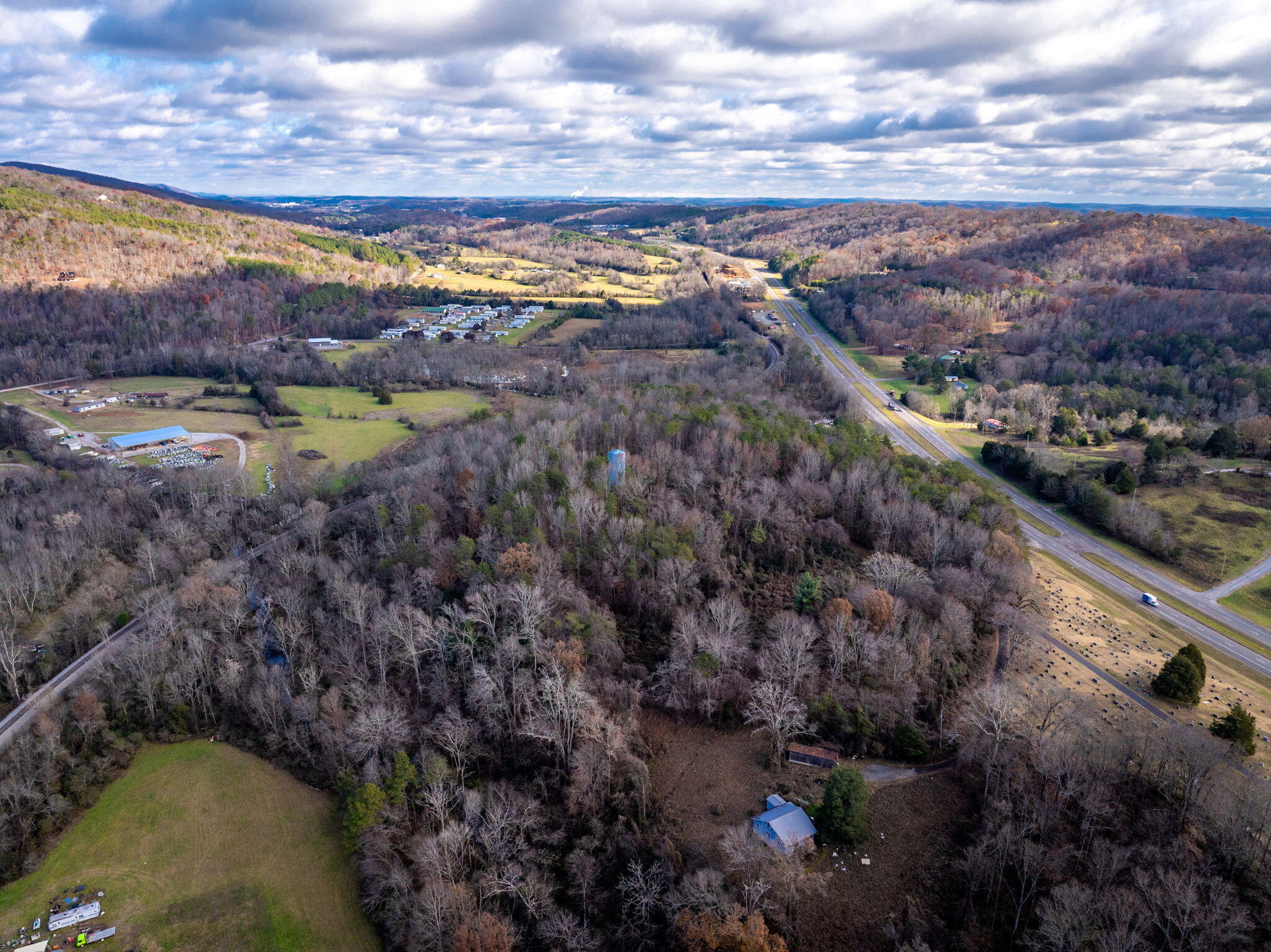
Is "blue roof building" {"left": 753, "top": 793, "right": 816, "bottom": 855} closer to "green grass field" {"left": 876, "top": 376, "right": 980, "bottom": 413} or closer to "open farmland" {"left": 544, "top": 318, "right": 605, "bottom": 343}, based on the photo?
"green grass field" {"left": 876, "top": 376, "right": 980, "bottom": 413}

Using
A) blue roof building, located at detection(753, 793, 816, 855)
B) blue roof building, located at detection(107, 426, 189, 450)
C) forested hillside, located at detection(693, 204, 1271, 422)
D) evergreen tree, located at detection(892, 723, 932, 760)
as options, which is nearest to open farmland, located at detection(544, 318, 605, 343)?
forested hillside, located at detection(693, 204, 1271, 422)

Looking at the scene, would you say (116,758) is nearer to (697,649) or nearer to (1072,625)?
(697,649)

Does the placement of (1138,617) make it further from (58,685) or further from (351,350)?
(351,350)

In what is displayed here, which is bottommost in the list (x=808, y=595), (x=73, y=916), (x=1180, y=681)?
(x=73, y=916)

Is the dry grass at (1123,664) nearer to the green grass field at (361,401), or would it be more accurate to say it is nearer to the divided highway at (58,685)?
the divided highway at (58,685)

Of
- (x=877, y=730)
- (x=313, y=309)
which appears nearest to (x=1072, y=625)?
(x=877, y=730)

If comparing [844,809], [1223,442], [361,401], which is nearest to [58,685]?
[844,809]
